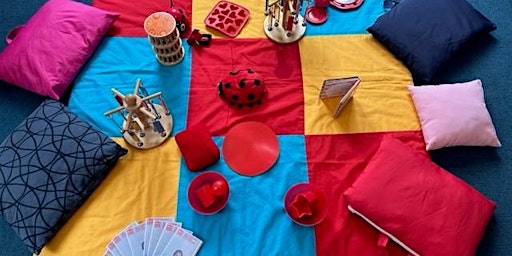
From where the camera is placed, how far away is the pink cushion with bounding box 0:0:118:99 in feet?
4.80

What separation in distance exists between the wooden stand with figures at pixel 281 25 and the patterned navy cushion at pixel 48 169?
0.69 metres

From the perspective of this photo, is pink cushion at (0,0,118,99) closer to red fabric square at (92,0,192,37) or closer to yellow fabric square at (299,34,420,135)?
red fabric square at (92,0,192,37)

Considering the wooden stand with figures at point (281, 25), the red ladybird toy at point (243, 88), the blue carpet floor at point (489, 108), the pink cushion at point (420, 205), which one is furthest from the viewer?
the wooden stand with figures at point (281, 25)

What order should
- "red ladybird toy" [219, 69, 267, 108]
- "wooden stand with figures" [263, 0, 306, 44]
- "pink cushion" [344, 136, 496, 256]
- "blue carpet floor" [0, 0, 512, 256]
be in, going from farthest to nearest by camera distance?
"wooden stand with figures" [263, 0, 306, 44]
"red ladybird toy" [219, 69, 267, 108]
"blue carpet floor" [0, 0, 512, 256]
"pink cushion" [344, 136, 496, 256]

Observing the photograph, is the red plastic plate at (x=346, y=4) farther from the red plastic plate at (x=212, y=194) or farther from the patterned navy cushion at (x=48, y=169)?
the patterned navy cushion at (x=48, y=169)

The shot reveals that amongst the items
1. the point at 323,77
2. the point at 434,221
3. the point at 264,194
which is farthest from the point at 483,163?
the point at 264,194

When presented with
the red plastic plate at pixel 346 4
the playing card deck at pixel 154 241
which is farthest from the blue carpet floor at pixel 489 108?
the red plastic plate at pixel 346 4

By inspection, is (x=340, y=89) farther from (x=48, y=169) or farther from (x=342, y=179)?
(x=48, y=169)

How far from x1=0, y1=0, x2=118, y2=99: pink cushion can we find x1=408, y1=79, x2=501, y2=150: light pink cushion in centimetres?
117

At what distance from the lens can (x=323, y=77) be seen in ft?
5.01

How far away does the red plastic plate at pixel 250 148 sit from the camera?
4.52 ft

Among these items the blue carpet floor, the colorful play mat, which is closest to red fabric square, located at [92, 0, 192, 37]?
the colorful play mat

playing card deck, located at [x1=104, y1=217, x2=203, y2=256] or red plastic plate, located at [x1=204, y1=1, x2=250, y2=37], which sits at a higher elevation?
red plastic plate, located at [x1=204, y1=1, x2=250, y2=37]

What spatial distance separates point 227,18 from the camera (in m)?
1.63
